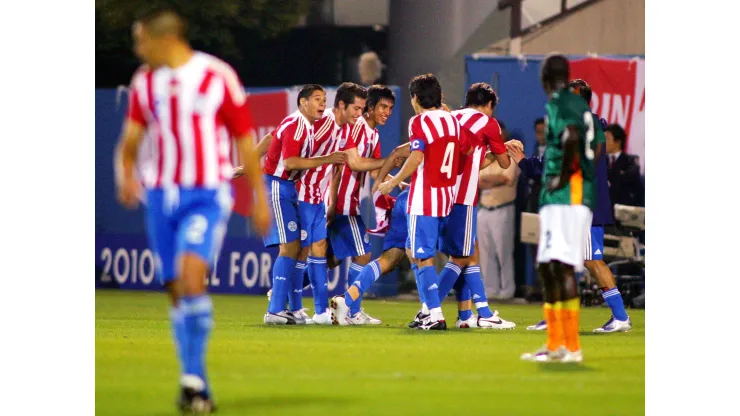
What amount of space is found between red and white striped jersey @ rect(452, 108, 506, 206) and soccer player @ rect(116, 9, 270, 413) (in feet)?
10.4

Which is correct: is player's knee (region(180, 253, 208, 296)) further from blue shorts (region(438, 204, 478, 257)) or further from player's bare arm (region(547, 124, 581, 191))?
blue shorts (region(438, 204, 478, 257))

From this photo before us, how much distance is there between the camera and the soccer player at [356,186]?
8517mm

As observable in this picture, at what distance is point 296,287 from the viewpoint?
28.3 ft

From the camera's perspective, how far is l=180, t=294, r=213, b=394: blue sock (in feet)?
15.9

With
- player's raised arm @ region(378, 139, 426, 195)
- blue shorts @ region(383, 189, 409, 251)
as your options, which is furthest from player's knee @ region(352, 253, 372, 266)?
player's raised arm @ region(378, 139, 426, 195)

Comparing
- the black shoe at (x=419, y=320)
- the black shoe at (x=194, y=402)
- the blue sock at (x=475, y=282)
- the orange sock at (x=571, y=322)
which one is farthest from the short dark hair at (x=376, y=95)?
the black shoe at (x=194, y=402)

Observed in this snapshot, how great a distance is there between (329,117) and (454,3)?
5.60 feet

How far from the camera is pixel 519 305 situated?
10.5 meters

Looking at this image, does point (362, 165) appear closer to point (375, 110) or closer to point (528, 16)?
point (375, 110)

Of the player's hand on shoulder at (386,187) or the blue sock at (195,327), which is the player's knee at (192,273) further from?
the player's hand on shoulder at (386,187)

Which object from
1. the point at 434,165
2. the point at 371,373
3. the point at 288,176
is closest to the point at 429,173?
the point at 434,165

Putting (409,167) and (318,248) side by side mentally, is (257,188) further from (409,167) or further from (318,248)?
(318,248)
